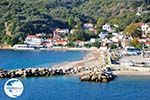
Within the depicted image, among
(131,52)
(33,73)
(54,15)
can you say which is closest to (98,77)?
(33,73)

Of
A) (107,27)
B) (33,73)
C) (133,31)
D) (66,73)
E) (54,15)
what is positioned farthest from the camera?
(54,15)

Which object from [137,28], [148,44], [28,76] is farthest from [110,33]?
[28,76]

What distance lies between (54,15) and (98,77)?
58.7 m

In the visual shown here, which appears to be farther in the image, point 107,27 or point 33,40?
point 107,27

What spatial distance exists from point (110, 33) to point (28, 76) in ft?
141

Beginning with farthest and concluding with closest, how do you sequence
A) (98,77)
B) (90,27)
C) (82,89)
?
1. (90,27)
2. (98,77)
3. (82,89)

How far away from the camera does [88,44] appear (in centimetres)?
7269

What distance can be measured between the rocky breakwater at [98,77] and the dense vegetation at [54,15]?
39.3 metres

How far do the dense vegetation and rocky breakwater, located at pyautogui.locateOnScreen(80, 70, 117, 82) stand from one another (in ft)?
129

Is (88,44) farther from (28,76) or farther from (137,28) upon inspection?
(28,76)

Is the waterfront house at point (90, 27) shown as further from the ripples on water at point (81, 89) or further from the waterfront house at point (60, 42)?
the ripples on water at point (81, 89)

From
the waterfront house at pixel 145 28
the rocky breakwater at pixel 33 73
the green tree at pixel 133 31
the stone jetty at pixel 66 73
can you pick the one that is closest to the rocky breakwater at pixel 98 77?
the stone jetty at pixel 66 73

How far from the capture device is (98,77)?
35688 millimetres

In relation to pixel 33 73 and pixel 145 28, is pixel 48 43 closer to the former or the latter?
pixel 145 28
